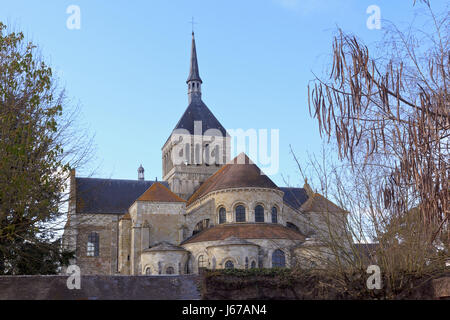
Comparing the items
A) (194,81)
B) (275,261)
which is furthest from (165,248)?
(194,81)

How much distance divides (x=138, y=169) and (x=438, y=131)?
5705 centimetres

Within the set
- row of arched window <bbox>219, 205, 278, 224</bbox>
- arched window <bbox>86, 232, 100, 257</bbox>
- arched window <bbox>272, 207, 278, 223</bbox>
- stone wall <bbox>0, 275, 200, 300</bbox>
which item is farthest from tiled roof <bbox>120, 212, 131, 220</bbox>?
stone wall <bbox>0, 275, 200, 300</bbox>

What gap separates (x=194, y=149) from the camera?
158 feet

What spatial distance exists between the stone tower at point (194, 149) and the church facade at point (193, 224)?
0.13m

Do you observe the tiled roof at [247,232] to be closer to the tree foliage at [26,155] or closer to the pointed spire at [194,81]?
the tree foliage at [26,155]

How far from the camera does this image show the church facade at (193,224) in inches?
1171

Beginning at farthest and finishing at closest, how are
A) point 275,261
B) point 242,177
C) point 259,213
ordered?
point 242,177 < point 259,213 < point 275,261

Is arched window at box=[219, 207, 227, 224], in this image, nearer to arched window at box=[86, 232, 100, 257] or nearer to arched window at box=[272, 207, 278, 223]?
arched window at box=[272, 207, 278, 223]

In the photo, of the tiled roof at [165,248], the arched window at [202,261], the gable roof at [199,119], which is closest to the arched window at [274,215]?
the arched window at [202,261]

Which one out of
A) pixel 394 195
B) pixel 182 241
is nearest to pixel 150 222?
pixel 182 241

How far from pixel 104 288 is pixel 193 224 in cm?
1633

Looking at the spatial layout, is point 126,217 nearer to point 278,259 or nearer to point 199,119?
point 278,259

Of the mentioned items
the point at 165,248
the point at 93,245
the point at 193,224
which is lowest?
the point at 165,248

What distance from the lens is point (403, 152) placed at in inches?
314
